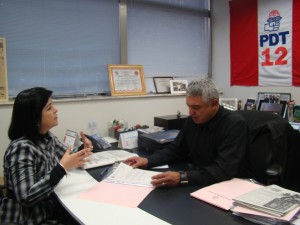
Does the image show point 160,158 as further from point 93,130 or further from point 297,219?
point 93,130

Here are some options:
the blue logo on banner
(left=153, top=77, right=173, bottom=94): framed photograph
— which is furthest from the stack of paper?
the blue logo on banner

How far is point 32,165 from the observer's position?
1.41 metres

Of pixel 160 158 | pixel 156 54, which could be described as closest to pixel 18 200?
pixel 160 158

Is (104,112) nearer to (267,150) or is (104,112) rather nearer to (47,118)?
(47,118)

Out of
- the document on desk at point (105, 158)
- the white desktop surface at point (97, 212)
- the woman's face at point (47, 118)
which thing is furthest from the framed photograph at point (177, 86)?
the white desktop surface at point (97, 212)

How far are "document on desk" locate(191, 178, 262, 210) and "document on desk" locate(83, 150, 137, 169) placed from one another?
2.48 feet

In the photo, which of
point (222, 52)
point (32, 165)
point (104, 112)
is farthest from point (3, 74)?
point (222, 52)

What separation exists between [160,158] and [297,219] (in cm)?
92

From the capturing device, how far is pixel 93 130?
9.70 feet

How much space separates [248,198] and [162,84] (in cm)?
250

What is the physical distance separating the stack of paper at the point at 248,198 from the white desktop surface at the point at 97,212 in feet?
0.98

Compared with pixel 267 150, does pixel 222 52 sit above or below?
above

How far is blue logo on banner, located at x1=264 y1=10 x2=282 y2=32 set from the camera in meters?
3.25

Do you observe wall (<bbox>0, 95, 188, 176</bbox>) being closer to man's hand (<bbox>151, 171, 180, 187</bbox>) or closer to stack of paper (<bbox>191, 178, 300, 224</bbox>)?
man's hand (<bbox>151, 171, 180, 187</bbox>)
